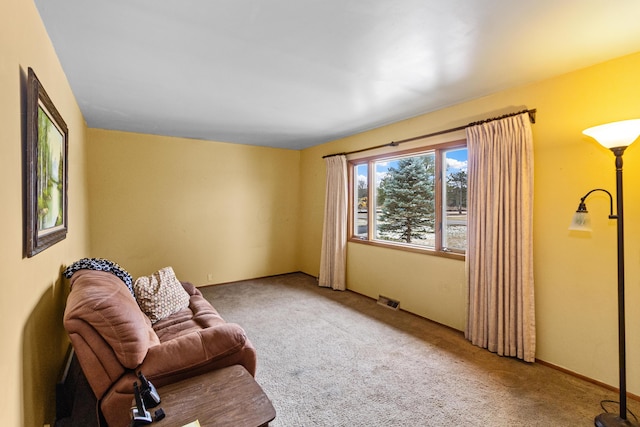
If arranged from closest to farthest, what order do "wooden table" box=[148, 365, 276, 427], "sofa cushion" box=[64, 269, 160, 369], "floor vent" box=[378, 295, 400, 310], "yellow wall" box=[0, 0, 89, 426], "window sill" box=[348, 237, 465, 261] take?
"yellow wall" box=[0, 0, 89, 426]
"wooden table" box=[148, 365, 276, 427]
"sofa cushion" box=[64, 269, 160, 369]
"window sill" box=[348, 237, 465, 261]
"floor vent" box=[378, 295, 400, 310]

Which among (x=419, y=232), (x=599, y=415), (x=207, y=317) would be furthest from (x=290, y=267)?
(x=599, y=415)

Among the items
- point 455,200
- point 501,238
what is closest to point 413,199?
point 455,200

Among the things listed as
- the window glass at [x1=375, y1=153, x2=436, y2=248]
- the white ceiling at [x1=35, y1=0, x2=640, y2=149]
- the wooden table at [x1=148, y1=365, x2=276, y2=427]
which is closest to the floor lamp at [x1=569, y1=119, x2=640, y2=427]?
the white ceiling at [x1=35, y1=0, x2=640, y2=149]

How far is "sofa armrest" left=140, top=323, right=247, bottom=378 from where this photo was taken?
5.06 feet

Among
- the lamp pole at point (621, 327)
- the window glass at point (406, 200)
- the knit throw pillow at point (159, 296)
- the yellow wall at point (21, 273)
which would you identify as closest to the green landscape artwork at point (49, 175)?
the yellow wall at point (21, 273)

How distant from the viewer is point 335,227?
4.68 m

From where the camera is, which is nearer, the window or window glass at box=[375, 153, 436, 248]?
the window

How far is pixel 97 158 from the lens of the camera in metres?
4.02

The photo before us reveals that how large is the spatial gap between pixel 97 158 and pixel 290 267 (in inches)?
137

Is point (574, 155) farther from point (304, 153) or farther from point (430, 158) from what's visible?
point (304, 153)

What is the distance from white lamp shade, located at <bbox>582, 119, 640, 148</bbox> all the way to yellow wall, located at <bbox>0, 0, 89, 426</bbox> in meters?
3.00

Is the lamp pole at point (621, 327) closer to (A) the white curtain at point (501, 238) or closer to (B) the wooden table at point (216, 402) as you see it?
(A) the white curtain at point (501, 238)

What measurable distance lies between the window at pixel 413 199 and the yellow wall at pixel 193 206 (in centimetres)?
161

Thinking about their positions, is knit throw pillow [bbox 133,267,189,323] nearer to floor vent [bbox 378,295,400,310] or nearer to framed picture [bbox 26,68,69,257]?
framed picture [bbox 26,68,69,257]
